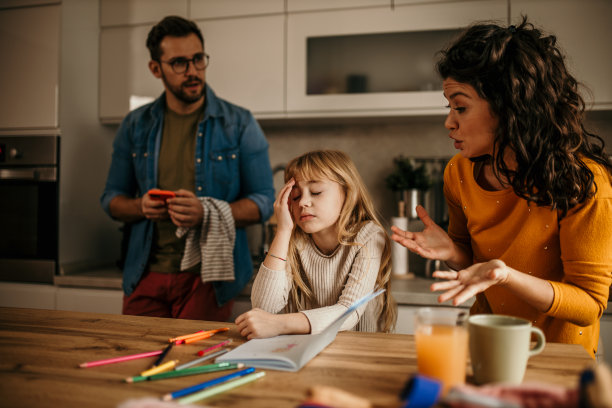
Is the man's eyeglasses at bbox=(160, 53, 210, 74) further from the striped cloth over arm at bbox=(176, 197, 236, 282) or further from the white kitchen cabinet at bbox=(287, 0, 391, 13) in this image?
the white kitchen cabinet at bbox=(287, 0, 391, 13)

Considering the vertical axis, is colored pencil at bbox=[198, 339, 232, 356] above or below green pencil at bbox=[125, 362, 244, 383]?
below

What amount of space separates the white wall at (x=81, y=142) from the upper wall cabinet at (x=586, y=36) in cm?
208

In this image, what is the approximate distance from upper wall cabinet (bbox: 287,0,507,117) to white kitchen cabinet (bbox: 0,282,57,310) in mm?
1423

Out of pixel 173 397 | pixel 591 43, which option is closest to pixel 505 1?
pixel 591 43

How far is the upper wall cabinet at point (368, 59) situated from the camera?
207 centimetres

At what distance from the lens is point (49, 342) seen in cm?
88

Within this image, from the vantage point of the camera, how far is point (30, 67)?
7.12ft

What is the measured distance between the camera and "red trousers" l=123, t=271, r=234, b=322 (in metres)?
1.68

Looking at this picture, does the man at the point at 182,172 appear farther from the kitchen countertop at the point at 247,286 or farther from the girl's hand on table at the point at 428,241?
the girl's hand on table at the point at 428,241

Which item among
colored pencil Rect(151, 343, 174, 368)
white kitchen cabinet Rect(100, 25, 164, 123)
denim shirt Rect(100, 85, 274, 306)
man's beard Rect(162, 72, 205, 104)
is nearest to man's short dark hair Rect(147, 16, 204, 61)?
man's beard Rect(162, 72, 205, 104)

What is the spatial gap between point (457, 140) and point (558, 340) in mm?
510

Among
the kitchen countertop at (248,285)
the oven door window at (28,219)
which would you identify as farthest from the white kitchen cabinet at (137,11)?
the kitchen countertop at (248,285)

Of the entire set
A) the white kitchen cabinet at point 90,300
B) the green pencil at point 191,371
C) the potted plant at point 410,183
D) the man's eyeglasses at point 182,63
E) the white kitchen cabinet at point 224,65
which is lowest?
the white kitchen cabinet at point 90,300

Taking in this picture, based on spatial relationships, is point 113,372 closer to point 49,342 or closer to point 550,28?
point 49,342
